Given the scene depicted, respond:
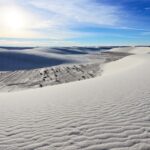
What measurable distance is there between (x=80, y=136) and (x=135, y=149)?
1.22 m

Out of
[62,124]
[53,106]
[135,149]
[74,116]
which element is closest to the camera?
[135,149]

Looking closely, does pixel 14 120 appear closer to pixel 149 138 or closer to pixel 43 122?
pixel 43 122

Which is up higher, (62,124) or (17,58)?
(17,58)

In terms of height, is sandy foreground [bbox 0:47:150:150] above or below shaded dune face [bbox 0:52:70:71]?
below

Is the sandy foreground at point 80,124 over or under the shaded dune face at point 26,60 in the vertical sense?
under

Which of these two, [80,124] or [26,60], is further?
[26,60]

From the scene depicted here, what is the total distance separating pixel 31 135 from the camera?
19.2ft

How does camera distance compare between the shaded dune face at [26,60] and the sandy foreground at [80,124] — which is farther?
the shaded dune face at [26,60]

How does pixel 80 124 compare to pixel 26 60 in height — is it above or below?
below

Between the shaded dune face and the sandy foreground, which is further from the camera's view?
the shaded dune face

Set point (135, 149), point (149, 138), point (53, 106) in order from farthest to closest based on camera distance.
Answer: point (53, 106) < point (149, 138) < point (135, 149)

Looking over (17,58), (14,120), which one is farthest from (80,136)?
(17,58)

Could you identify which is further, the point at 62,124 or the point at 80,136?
the point at 62,124

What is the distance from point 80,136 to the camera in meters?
5.56
